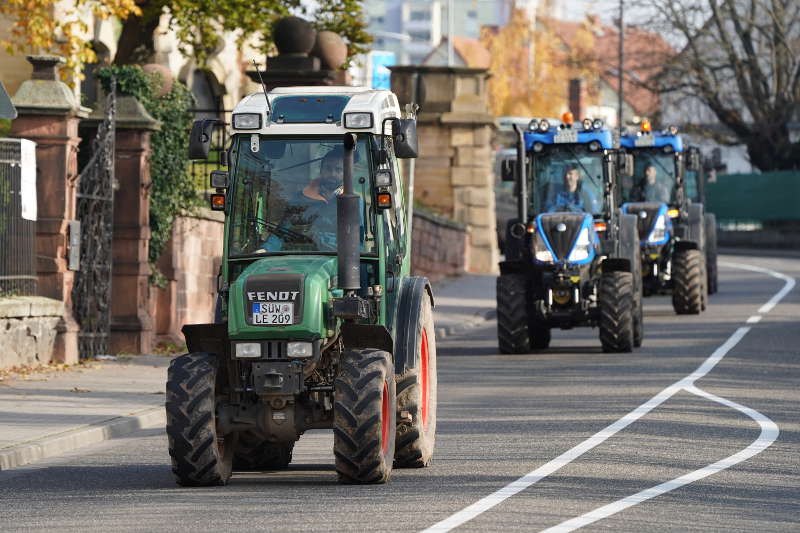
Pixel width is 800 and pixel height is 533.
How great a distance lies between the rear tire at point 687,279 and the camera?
1211 inches

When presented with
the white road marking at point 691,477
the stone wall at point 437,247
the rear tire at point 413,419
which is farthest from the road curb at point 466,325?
the rear tire at point 413,419

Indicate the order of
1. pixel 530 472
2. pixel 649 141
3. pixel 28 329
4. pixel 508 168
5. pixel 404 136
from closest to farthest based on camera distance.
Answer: pixel 530 472
pixel 404 136
pixel 28 329
pixel 508 168
pixel 649 141

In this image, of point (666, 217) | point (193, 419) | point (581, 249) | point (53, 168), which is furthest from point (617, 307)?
point (193, 419)

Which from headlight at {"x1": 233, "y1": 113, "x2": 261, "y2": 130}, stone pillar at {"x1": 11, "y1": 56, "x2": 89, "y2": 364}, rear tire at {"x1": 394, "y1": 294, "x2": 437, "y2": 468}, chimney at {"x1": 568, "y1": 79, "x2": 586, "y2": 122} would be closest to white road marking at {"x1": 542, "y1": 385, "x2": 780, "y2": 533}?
rear tire at {"x1": 394, "y1": 294, "x2": 437, "y2": 468}

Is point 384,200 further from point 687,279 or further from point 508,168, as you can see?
point 687,279

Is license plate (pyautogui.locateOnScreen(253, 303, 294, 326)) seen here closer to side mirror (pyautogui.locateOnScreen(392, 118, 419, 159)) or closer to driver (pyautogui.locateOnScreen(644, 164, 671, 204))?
side mirror (pyautogui.locateOnScreen(392, 118, 419, 159))

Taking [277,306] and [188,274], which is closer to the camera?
[277,306]

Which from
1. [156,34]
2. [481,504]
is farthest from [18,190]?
[156,34]

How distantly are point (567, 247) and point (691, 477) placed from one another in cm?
1196

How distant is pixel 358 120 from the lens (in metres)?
12.6

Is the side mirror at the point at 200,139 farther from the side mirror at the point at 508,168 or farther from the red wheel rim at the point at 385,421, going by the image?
the side mirror at the point at 508,168

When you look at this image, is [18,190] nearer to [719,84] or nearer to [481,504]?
[481,504]

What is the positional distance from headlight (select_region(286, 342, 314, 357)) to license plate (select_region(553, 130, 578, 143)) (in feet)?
44.5

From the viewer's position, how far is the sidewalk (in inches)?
570
